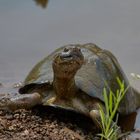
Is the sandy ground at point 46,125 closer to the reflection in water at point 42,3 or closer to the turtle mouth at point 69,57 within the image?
the turtle mouth at point 69,57

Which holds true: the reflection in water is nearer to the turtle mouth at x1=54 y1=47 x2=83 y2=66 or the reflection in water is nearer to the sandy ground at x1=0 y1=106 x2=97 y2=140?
the sandy ground at x1=0 y1=106 x2=97 y2=140

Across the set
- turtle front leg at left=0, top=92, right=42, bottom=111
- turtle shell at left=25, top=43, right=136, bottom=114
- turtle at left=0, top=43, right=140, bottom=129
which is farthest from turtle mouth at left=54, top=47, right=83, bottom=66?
turtle front leg at left=0, top=92, right=42, bottom=111

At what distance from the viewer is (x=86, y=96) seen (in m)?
6.37

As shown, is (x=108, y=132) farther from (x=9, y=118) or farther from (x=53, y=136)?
(x=9, y=118)

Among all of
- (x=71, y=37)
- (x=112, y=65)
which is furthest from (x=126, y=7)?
(x=112, y=65)

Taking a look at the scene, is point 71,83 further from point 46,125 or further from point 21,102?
point 46,125

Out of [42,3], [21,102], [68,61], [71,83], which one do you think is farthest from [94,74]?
[42,3]

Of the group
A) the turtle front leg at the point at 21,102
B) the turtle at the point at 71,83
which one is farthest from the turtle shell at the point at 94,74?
the turtle front leg at the point at 21,102

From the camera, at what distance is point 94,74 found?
6.57m

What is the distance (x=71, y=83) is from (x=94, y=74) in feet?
1.35

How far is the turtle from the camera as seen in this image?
6.01 m

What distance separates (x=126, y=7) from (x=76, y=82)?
15.6ft

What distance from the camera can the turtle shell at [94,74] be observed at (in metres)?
6.38

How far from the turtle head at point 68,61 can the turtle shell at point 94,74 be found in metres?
0.31
